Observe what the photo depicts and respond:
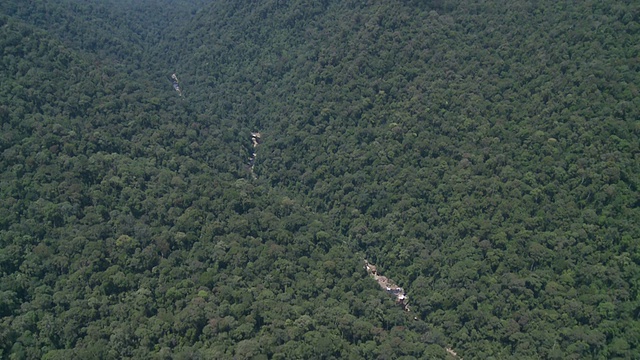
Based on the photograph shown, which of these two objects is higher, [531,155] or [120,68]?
[531,155]

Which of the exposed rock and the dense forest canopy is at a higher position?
the dense forest canopy

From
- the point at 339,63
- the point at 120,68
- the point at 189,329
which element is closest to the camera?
the point at 189,329

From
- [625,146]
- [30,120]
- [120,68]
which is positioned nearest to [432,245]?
[625,146]

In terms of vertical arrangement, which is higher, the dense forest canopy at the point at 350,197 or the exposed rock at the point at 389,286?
the dense forest canopy at the point at 350,197

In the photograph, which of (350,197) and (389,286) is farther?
(350,197)

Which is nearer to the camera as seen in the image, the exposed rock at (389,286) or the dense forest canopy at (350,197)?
the dense forest canopy at (350,197)

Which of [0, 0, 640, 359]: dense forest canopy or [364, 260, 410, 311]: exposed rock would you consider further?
[364, 260, 410, 311]: exposed rock

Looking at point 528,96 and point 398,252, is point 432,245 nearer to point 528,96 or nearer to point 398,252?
point 398,252

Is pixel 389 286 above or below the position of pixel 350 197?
below
